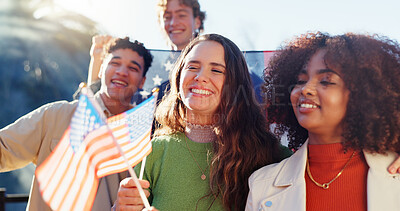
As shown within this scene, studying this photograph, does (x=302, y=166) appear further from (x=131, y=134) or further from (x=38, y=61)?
(x=38, y=61)

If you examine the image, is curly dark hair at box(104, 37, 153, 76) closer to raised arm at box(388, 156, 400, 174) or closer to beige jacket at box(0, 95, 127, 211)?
beige jacket at box(0, 95, 127, 211)

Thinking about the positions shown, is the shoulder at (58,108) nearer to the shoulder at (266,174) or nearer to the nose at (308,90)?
the shoulder at (266,174)

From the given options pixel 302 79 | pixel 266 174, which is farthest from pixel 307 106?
pixel 266 174

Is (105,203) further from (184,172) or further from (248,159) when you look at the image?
(248,159)

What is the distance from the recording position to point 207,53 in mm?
2568

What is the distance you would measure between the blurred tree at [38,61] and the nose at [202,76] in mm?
14815

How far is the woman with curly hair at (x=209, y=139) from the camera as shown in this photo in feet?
7.61

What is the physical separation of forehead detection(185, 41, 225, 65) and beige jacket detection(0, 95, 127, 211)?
1.22 m

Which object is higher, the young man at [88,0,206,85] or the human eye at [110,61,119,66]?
the young man at [88,0,206,85]

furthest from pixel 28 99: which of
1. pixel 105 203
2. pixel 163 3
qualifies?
pixel 105 203

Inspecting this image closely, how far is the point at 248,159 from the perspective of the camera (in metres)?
2.43

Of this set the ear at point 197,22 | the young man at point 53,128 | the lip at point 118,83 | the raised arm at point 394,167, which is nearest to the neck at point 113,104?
the young man at point 53,128

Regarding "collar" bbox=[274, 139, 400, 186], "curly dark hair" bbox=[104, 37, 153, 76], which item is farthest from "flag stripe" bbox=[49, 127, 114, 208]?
"curly dark hair" bbox=[104, 37, 153, 76]

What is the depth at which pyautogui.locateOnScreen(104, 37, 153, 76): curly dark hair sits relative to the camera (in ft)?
12.7
